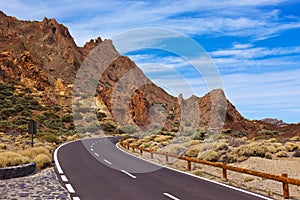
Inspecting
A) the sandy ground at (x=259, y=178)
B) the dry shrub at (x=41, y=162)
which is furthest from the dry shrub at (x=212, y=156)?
the dry shrub at (x=41, y=162)

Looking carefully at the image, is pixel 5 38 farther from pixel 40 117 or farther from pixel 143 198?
pixel 143 198

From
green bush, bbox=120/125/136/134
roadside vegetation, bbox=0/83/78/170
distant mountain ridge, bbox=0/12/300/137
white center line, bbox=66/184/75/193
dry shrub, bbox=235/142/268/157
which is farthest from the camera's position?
green bush, bbox=120/125/136/134

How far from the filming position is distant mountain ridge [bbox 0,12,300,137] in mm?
69188

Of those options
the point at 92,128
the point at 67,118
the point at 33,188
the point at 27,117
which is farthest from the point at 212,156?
the point at 67,118

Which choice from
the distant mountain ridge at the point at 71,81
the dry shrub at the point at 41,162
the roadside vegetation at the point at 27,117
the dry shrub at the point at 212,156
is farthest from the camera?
the distant mountain ridge at the point at 71,81

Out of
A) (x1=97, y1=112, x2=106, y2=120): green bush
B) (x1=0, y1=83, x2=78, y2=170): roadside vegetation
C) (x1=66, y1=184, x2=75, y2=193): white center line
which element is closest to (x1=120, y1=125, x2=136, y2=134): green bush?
(x1=97, y1=112, x2=106, y2=120): green bush

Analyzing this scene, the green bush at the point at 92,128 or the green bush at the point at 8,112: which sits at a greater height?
the green bush at the point at 8,112

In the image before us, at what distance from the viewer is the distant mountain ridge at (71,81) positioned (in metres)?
69.2

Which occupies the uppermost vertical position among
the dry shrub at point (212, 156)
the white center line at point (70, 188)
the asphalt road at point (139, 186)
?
the white center line at point (70, 188)

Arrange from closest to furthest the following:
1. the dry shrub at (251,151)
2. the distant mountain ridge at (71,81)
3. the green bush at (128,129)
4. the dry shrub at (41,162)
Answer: the dry shrub at (41,162) < the dry shrub at (251,151) < the distant mountain ridge at (71,81) < the green bush at (128,129)

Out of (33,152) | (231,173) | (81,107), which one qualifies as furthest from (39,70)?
(231,173)

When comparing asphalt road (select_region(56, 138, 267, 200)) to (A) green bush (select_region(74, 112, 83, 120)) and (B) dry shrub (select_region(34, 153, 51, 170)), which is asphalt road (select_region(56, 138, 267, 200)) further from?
(A) green bush (select_region(74, 112, 83, 120))

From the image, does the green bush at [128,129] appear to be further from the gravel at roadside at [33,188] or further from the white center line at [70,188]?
the white center line at [70,188]

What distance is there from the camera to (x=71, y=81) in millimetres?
119062
